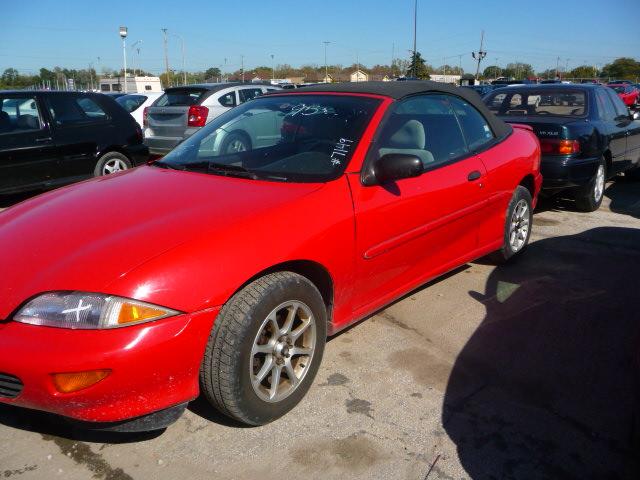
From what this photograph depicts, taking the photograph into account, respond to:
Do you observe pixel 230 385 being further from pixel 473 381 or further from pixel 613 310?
pixel 613 310

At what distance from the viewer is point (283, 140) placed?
3326mm

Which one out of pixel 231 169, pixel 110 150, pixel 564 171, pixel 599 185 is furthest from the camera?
pixel 110 150

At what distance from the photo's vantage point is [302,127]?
334cm

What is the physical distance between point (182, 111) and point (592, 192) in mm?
6221

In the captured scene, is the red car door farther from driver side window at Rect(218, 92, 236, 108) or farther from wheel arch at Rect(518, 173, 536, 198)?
driver side window at Rect(218, 92, 236, 108)

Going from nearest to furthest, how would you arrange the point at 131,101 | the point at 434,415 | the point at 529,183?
the point at 434,415 → the point at 529,183 → the point at 131,101

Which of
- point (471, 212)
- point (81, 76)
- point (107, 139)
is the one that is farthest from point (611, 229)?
point (81, 76)

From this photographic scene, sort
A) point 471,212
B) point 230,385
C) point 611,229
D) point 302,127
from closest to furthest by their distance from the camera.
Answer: point 230,385, point 302,127, point 471,212, point 611,229

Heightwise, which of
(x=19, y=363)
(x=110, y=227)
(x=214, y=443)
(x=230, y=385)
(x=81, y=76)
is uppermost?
(x=81, y=76)

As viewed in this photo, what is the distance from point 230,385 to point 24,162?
5480mm

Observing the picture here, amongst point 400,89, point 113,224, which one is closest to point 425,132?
point 400,89

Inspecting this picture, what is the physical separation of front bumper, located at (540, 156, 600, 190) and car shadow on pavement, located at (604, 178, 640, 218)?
1069 millimetres

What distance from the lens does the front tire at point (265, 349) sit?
226 cm

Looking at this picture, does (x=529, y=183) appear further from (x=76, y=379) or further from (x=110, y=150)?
(x=110, y=150)
